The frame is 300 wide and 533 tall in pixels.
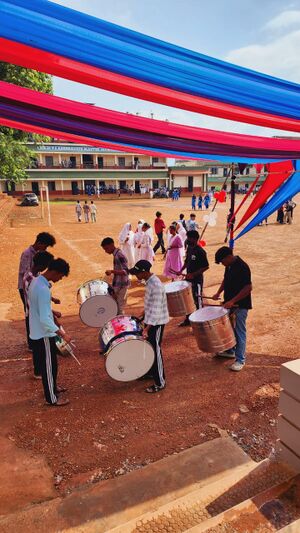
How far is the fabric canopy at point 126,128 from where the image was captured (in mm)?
4012

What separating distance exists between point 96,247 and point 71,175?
3295cm

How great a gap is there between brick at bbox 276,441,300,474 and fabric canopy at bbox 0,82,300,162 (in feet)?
11.8

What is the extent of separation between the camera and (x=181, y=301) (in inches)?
212

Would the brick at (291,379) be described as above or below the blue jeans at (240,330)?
above

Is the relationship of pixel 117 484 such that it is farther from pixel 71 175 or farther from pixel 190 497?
pixel 71 175

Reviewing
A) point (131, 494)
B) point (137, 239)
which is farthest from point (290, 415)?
point (137, 239)

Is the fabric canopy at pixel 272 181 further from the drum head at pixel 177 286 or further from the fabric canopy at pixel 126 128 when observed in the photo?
the drum head at pixel 177 286

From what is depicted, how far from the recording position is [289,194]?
21.4 feet

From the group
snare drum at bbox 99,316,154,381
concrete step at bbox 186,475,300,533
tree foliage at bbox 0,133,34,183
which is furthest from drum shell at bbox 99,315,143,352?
tree foliage at bbox 0,133,34,183

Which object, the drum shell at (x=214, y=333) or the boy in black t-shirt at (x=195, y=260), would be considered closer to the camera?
the drum shell at (x=214, y=333)

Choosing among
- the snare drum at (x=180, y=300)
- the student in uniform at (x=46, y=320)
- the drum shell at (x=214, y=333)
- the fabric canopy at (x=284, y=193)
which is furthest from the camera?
the fabric canopy at (x=284, y=193)

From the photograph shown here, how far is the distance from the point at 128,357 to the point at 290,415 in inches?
73.8

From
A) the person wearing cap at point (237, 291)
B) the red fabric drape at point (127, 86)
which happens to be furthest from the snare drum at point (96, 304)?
the red fabric drape at point (127, 86)

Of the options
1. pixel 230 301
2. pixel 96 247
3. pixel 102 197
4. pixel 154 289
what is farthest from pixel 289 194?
pixel 102 197
